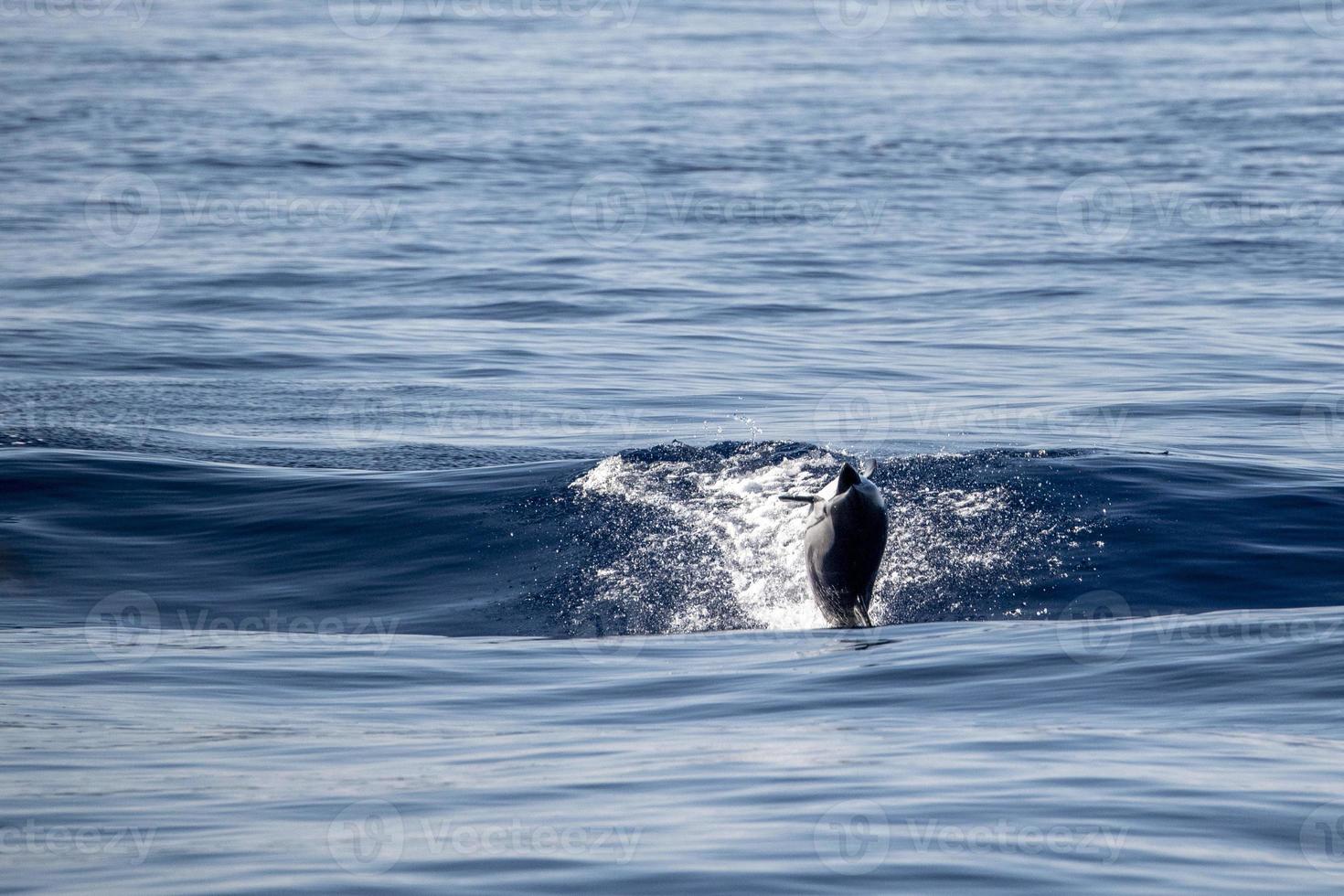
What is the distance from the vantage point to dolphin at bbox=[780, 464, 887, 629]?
950 centimetres

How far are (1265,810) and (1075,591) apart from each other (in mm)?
5285

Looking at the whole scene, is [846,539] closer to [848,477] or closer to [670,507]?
[848,477]

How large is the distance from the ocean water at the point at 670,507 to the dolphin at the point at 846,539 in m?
0.36

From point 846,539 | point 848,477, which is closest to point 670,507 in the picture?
point 846,539

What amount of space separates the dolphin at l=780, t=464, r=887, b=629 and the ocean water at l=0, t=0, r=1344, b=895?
0.36 meters

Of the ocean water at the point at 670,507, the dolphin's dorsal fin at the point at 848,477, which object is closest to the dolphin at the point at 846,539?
the dolphin's dorsal fin at the point at 848,477

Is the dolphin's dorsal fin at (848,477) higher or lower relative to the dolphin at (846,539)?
higher

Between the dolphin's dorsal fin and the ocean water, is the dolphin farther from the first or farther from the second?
the ocean water

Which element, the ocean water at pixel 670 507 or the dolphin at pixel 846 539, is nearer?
the ocean water at pixel 670 507

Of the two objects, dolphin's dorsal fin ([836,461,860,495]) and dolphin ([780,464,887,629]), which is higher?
dolphin's dorsal fin ([836,461,860,495])

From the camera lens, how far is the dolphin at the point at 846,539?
950cm

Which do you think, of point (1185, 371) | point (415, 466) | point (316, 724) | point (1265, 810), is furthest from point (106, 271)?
point (1265, 810)

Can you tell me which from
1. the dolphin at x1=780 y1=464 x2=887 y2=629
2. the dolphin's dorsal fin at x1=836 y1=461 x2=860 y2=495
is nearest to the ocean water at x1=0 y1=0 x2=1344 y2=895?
the dolphin at x1=780 y1=464 x2=887 y2=629

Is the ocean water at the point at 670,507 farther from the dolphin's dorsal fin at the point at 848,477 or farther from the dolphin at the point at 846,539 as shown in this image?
the dolphin's dorsal fin at the point at 848,477
